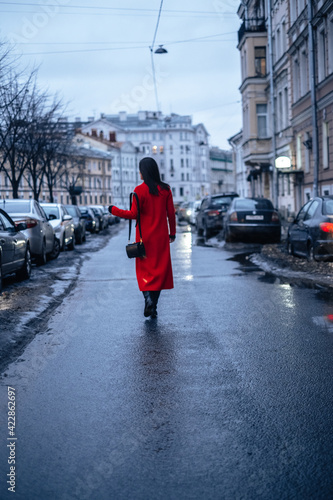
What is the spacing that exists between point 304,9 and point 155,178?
1057 inches

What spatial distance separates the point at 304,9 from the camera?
109 feet

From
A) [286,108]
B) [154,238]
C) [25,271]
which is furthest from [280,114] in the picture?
[154,238]

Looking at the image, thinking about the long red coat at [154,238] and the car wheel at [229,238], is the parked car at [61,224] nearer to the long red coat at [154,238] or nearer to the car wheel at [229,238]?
the car wheel at [229,238]

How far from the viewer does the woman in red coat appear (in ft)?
28.6

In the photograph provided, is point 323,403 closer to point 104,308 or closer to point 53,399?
point 53,399

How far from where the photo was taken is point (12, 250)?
44.1 feet

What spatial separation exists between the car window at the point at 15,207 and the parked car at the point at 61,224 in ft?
16.3

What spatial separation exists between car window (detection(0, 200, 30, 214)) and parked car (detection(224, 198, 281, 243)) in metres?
7.62

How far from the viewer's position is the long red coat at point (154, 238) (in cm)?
873

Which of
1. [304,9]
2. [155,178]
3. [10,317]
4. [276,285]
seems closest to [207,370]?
[155,178]

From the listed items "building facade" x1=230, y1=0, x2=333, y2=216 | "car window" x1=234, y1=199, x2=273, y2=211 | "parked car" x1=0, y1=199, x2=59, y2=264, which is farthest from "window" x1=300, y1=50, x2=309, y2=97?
"parked car" x1=0, y1=199, x2=59, y2=264

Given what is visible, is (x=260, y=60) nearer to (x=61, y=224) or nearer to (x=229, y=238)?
(x=229, y=238)

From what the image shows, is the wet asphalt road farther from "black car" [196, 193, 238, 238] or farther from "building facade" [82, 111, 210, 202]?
"building facade" [82, 111, 210, 202]

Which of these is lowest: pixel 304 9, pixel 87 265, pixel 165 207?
pixel 87 265
